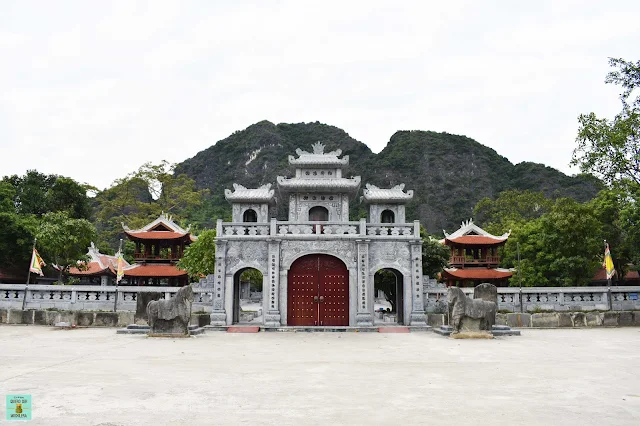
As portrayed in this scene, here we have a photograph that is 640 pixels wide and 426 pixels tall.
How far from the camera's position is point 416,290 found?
22.1 m

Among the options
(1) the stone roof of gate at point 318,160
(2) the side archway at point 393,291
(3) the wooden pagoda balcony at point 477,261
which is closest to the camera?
(2) the side archway at point 393,291

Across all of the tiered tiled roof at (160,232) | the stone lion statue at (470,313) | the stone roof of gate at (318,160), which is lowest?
the stone lion statue at (470,313)

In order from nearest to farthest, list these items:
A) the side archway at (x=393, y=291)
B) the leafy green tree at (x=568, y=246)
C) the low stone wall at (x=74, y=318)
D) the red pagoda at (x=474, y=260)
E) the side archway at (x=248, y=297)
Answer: the low stone wall at (x=74, y=318) → the side archway at (x=248, y=297) → the side archway at (x=393, y=291) → the leafy green tree at (x=568, y=246) → the red pagoda at (x=474, y=260)

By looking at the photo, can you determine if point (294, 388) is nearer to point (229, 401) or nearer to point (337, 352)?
point (229, 401)

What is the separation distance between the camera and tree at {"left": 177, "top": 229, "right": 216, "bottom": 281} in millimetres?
34219

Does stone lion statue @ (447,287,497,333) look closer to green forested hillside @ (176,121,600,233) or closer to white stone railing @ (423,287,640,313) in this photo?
white stone railing @ (423,287,640,313)

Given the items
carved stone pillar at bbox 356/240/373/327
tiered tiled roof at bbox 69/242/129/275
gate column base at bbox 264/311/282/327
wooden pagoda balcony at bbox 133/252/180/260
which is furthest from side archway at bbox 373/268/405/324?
tiered tiled roof at bbox 69/242/129/275

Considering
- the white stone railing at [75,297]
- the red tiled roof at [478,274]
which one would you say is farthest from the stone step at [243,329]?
the red tiled roof at [478,274]

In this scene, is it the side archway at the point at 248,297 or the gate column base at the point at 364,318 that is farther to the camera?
the side archway at the point at 248,297

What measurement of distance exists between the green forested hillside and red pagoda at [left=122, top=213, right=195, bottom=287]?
42983mm

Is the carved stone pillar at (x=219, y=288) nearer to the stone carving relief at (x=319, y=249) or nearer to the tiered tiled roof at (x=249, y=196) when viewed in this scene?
the stone carving relief at (x=319, y=249)

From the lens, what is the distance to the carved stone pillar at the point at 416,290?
21688mm

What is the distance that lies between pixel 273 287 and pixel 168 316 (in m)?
5.36

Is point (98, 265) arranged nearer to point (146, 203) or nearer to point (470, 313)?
point (146, 203)
